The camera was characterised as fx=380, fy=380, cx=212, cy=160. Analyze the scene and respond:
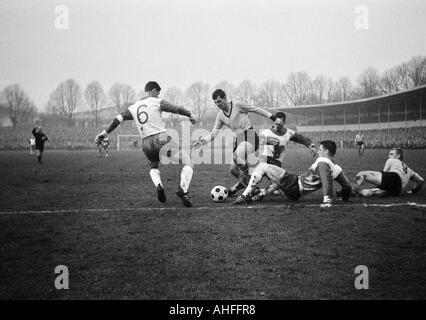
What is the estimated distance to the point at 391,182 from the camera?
8016 millimetres

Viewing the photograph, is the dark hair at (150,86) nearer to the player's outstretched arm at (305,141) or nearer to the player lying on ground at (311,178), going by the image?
the player lying on ground at (311,178)

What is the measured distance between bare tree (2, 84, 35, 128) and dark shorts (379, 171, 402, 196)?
3045 inches

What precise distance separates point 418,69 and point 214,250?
7018cm

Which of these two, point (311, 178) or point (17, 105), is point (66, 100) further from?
point (311, 178)

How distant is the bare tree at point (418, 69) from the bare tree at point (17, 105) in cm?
7321

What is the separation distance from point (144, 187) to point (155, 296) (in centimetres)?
767

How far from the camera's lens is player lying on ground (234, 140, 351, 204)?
700 cm

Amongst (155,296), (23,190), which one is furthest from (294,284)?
(23,190)

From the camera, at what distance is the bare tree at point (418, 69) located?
6181cm

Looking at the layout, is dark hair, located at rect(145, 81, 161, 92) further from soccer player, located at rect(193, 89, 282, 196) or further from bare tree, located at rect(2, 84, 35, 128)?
bare tree, located at rect(2, 84, 35, 128)

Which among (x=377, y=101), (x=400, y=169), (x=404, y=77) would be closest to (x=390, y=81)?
(x=404, y=77)

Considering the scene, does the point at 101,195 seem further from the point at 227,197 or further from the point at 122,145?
the point at 122,145
